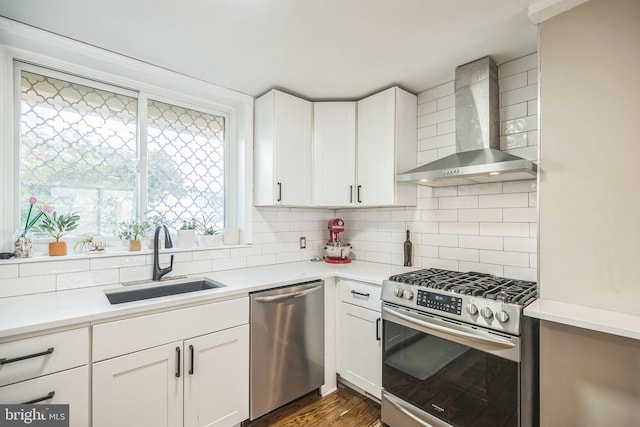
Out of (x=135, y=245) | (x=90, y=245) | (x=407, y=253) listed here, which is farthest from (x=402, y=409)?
(x=90, y=245)

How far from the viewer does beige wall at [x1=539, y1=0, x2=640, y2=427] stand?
1.24 meters

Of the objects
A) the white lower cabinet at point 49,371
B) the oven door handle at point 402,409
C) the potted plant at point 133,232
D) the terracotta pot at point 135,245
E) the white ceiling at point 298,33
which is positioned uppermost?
the white ceiling at point 298,33

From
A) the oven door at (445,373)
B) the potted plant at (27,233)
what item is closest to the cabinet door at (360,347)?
the oven door at (445,373)

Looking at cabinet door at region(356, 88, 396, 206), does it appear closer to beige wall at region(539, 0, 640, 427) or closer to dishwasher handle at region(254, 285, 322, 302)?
dishwasher handle at region(254, 285, 322, 302)

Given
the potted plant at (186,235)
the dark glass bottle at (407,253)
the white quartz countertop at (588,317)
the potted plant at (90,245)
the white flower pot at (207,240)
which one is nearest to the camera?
the white quartz countertop at (588,317)

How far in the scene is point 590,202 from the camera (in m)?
1.34

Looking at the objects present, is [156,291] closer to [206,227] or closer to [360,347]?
[206,227]

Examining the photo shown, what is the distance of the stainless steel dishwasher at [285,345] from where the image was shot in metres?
1.87

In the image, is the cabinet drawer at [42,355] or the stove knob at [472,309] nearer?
the cabinet drawer at [42,355]

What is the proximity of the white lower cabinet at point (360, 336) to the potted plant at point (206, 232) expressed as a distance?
1093mm

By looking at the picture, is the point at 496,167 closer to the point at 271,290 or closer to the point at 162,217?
the point at 271,290

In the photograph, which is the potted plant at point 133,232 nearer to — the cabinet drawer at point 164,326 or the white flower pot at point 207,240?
the white flower pot at point 207,240

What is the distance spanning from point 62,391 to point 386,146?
7.70 feet

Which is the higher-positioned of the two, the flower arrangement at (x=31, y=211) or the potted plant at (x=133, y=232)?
the flower arrangement at (x=31, y=211)
